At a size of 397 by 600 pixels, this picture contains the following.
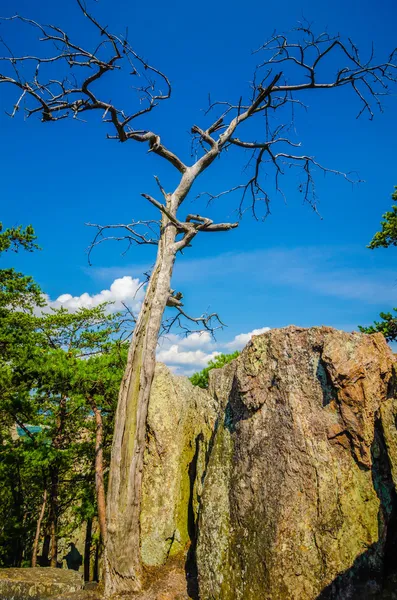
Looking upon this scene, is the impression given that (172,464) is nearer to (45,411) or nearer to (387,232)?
(45,411)

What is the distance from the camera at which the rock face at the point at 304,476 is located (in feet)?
14.8

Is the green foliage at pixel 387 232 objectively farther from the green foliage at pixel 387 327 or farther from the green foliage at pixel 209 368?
the green foliage at pixel 209 368

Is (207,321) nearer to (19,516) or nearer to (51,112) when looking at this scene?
(51,112)

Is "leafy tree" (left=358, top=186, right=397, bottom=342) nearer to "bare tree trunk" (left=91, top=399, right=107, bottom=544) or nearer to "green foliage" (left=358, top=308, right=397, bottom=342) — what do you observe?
"green foliage" (left=358, top=308, right=397, bottom=342)

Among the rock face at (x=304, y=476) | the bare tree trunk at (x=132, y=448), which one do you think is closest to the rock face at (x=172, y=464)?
the bare tree trunk at (x=132, y=448)

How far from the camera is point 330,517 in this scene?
188 inches

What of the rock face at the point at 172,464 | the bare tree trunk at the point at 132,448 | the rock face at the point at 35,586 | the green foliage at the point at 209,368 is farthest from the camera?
the green foliage at the point at 209,368

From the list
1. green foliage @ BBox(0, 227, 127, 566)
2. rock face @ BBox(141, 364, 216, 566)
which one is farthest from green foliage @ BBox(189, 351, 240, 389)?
rock face @ BBox(141, 364, 216, 566)

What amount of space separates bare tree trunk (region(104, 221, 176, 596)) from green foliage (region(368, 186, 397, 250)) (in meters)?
7.98

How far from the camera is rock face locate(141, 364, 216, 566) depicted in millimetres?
7102

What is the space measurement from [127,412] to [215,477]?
2.02 m

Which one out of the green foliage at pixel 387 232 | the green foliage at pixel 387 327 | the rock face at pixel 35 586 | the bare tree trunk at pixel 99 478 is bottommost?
the rock face at pixel 35 586

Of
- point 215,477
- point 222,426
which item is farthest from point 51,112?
point 215,477

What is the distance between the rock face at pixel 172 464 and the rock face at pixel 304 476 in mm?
1802
